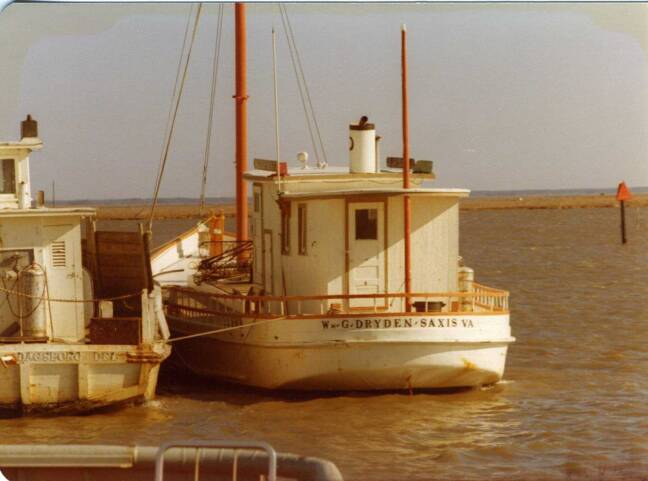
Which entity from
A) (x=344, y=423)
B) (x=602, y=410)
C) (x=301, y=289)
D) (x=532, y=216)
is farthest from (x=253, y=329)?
(x=532, y=216)

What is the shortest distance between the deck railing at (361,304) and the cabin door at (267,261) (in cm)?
73

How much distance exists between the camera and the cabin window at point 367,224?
72.9ft

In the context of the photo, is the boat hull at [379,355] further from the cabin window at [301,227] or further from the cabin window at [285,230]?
the cabin window at [285,230]

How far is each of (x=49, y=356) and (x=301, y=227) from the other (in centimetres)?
487

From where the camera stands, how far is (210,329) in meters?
23.4

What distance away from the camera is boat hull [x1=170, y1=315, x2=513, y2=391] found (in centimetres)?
2105

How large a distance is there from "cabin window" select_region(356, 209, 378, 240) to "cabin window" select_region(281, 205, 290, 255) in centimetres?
141

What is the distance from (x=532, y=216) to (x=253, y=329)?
9482 centimetres

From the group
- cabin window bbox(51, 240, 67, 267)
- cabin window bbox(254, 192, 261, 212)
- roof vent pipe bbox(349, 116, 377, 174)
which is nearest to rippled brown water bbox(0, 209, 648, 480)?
cabin window bbox(51, 240, 67, 267)

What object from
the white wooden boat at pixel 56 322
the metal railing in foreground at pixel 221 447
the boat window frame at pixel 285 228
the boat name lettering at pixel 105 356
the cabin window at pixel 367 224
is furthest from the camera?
the boat window frame at pixel 285 228

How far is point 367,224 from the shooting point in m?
22.3

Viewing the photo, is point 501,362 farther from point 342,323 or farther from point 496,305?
point 342,323

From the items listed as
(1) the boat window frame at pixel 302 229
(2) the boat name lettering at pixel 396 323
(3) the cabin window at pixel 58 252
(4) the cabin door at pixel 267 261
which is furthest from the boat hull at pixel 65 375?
(4) the cabin door at pixel 267 261

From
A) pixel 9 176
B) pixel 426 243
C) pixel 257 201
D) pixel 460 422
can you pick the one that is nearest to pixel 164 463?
pixel 460 422
